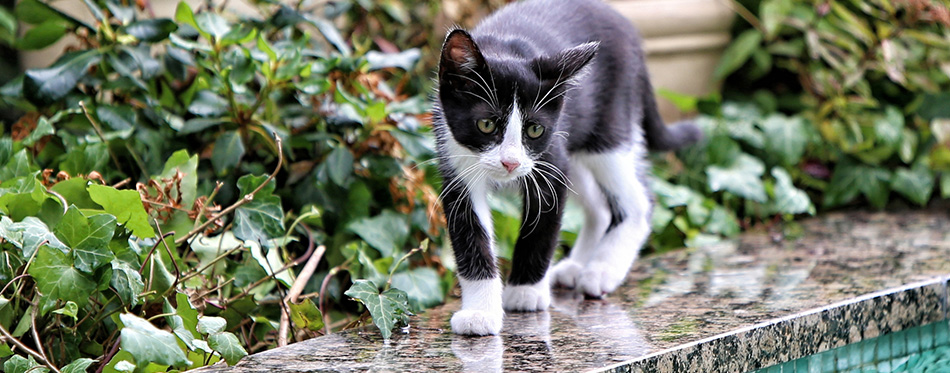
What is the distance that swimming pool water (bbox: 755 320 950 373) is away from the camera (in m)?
2.08

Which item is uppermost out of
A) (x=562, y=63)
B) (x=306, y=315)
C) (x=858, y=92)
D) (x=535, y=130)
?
(x=562, y=63)

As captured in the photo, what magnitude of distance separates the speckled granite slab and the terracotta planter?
137 centimetres

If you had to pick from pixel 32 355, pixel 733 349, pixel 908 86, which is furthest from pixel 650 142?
pixel 32 355

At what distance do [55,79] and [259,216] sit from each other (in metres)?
0.80

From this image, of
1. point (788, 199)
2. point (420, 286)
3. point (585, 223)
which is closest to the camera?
point (420, 286)

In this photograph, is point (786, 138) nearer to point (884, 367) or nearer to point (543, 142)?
point (884, 367)

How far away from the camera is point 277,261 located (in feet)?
7.61

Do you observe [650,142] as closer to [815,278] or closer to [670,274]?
[670,274]

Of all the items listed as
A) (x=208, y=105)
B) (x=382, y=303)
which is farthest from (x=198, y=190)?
(x=382, y=303)

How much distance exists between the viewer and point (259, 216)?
2160 mm

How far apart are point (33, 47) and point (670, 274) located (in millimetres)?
1932

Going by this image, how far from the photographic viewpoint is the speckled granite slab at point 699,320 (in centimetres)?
183

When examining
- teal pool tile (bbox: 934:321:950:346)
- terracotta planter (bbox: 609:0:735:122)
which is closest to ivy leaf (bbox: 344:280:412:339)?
teal pool tile (bbox: 934:321:950:346)

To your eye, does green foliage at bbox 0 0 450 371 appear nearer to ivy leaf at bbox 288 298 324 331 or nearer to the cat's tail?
ivy leaf at bbox 288 298 324 331
